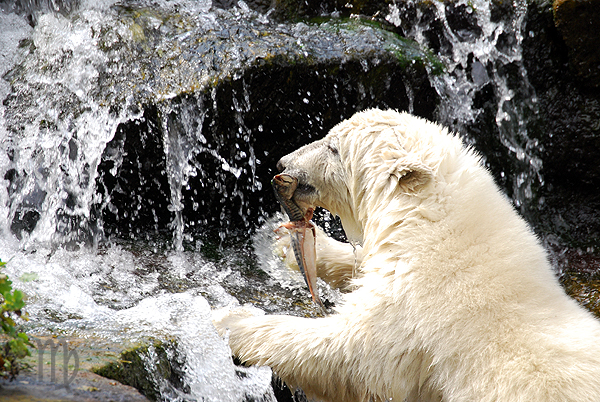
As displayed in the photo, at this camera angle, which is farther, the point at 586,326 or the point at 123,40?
the point at 123,40

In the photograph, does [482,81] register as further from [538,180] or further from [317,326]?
[317,326]

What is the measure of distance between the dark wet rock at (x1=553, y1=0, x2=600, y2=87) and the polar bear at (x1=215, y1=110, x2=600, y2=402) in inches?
138

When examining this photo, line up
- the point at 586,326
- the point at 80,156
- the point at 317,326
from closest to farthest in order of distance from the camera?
the point at 586,326, the point at 317,326, the point at 80,156

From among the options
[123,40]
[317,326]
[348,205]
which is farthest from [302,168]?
[123,40]

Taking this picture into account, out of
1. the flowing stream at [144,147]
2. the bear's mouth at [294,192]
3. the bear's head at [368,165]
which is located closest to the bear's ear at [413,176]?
the bear's head at [368,165]

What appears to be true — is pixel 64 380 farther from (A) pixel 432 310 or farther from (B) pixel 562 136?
(B) pixel 562 136

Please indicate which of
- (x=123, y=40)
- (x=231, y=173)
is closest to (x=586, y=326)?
(x=231, y=173)

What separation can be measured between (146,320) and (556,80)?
514cm

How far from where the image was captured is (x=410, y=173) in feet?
9.13

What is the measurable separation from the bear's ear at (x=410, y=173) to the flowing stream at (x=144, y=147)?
4.40ft

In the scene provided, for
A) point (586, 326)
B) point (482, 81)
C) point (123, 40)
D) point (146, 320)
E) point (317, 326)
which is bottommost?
point (146, 320)

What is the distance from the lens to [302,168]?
10.4 ft

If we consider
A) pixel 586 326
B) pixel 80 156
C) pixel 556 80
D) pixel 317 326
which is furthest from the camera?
pixel 556 80

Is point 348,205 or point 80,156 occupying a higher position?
point 348,205
